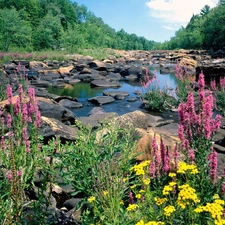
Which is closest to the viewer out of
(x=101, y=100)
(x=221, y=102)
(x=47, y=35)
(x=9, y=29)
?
(x=221, y=102)

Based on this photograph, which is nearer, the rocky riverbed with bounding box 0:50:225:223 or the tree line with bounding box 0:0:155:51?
the rocky riverbed with bounding box 0:50:225:223

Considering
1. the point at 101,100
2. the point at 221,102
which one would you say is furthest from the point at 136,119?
the point at 101,100

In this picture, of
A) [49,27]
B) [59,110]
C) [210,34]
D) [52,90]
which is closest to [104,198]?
[59,110]

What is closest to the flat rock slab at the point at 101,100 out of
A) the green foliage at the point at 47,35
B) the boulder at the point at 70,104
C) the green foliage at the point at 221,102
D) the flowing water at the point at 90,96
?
the flowing water at the point at 90,96

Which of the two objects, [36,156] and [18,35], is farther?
[18,35]

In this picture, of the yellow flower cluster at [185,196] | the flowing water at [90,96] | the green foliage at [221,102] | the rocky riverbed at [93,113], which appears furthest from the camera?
the flowing water at [90,96]

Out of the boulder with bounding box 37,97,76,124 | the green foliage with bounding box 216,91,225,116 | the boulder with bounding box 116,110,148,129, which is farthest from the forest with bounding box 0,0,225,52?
the boulder with bounding box 116,110,148,129

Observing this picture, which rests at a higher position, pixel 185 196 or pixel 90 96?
pixel 185 196

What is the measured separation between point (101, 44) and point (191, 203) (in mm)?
94289

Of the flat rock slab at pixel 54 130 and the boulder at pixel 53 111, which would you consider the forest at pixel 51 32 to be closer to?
the boulder at pixel 53 111

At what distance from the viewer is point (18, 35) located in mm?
45750

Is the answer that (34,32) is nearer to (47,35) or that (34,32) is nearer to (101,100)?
(47,35)

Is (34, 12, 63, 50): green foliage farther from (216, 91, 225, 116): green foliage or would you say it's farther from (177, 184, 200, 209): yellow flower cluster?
(177, 184, 200, 209): yellow flower cluster

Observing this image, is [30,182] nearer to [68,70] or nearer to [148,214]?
[148,214]
